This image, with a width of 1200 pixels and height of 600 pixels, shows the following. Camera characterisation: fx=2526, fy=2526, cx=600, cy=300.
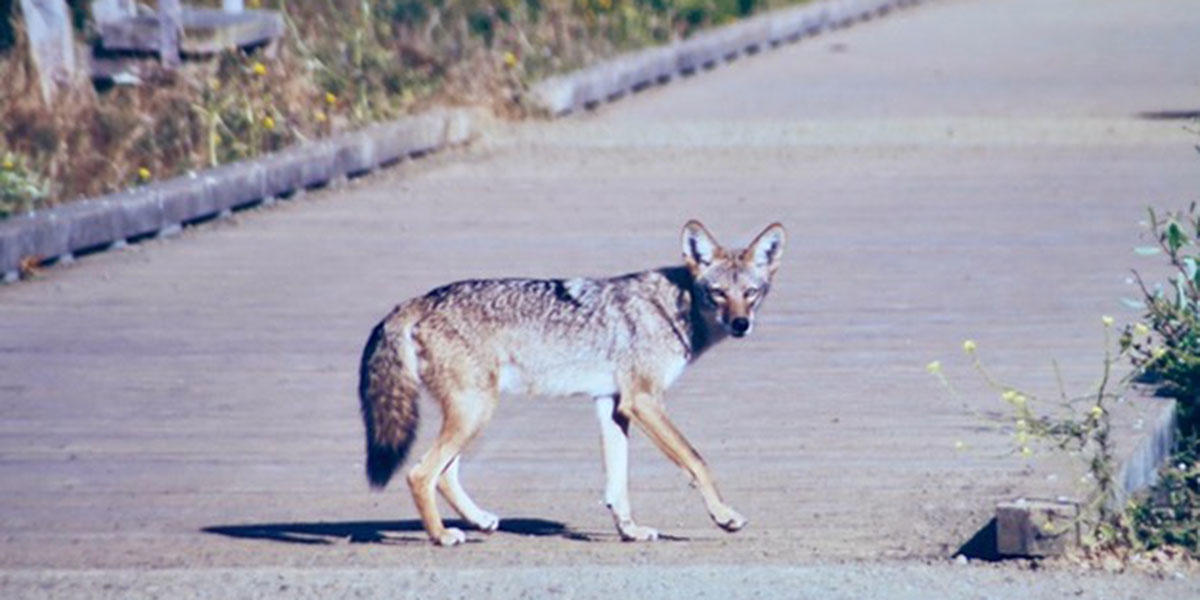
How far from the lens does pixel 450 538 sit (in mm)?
8227

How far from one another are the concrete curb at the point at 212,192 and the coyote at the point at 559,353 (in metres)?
6.02

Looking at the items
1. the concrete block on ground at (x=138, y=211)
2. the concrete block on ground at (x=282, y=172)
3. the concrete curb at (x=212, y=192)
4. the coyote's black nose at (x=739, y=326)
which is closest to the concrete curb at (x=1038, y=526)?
A: the coyote's black nose at (x=739, y=326)

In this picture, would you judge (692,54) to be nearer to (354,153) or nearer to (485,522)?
(354,153)

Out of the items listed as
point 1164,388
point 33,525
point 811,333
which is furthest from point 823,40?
point 33,525

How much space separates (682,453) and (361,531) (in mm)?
1145

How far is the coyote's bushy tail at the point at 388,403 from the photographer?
26.8 feet

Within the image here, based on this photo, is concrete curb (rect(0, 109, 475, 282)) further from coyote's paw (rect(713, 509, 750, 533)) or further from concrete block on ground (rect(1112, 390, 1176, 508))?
concrete block on ground (rect(1112, 390, 1176, 508))

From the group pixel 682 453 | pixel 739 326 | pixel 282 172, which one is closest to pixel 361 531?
pixel 682 453

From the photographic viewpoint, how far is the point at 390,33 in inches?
907

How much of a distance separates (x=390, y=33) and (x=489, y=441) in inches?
531

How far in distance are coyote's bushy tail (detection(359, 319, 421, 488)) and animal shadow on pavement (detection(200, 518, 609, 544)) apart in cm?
30

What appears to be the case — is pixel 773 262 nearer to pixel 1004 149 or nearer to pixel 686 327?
pixel 686 327

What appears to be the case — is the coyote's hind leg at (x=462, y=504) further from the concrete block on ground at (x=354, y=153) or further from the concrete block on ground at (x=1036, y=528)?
the concrete block on ground at (x=354, y=153)

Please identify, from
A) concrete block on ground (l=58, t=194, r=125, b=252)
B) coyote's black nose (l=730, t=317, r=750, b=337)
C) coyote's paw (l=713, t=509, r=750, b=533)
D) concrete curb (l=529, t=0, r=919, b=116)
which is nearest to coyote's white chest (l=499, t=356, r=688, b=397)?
coyote's black nose (l=730, t=317, r=750, b=337)
